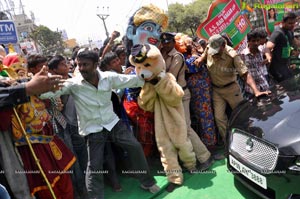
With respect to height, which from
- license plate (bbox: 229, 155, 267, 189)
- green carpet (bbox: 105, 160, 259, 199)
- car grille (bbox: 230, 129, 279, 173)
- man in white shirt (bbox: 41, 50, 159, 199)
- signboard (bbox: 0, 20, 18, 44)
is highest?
signboard (bbox: 0, 20, 18, 44)

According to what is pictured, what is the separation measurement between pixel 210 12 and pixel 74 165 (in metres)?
2.96

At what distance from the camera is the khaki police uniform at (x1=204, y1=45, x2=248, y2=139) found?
334cm

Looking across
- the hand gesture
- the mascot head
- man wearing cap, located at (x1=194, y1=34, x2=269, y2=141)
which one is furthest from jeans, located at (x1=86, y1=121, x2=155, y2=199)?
man wearing cap, located at (x1=194, y1=34, x2=269, y2=141)

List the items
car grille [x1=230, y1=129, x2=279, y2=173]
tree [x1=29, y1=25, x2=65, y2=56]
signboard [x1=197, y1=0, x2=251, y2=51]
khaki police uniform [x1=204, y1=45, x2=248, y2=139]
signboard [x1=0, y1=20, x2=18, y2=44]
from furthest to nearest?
tree [x1=29, y1=25, x2=65, y2=56]
signboard [x1=0, y1=20, x2=18, y2=44]
signboard [x1=197, y1=0, x2=251, y2=51]
khaki police uniform [x1=204, y1=45, x2=248, y2=139]
car grille [x1=230, y1=129, x2=279, y2=173]

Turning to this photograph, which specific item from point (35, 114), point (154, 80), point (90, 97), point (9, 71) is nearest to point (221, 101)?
point (154, 80)

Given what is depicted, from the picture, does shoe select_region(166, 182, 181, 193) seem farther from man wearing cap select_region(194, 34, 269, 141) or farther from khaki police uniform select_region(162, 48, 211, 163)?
man wearing cap select_region(194, 34, 269, 141)

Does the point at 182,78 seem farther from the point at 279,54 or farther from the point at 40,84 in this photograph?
the point at 279,54

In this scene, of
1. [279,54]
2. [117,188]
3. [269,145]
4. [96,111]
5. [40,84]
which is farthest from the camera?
[279,54]

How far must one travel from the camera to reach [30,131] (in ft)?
7.95

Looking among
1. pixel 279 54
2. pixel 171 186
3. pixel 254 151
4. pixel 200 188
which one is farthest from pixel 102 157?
pixel 279 54

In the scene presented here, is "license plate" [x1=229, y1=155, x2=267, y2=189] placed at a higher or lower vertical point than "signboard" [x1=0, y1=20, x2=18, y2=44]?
lower

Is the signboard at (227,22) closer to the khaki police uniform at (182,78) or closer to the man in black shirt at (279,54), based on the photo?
the man in black shirt at (279,54)

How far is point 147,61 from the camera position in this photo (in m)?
2.79

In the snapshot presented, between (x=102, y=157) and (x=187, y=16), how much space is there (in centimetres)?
3514
